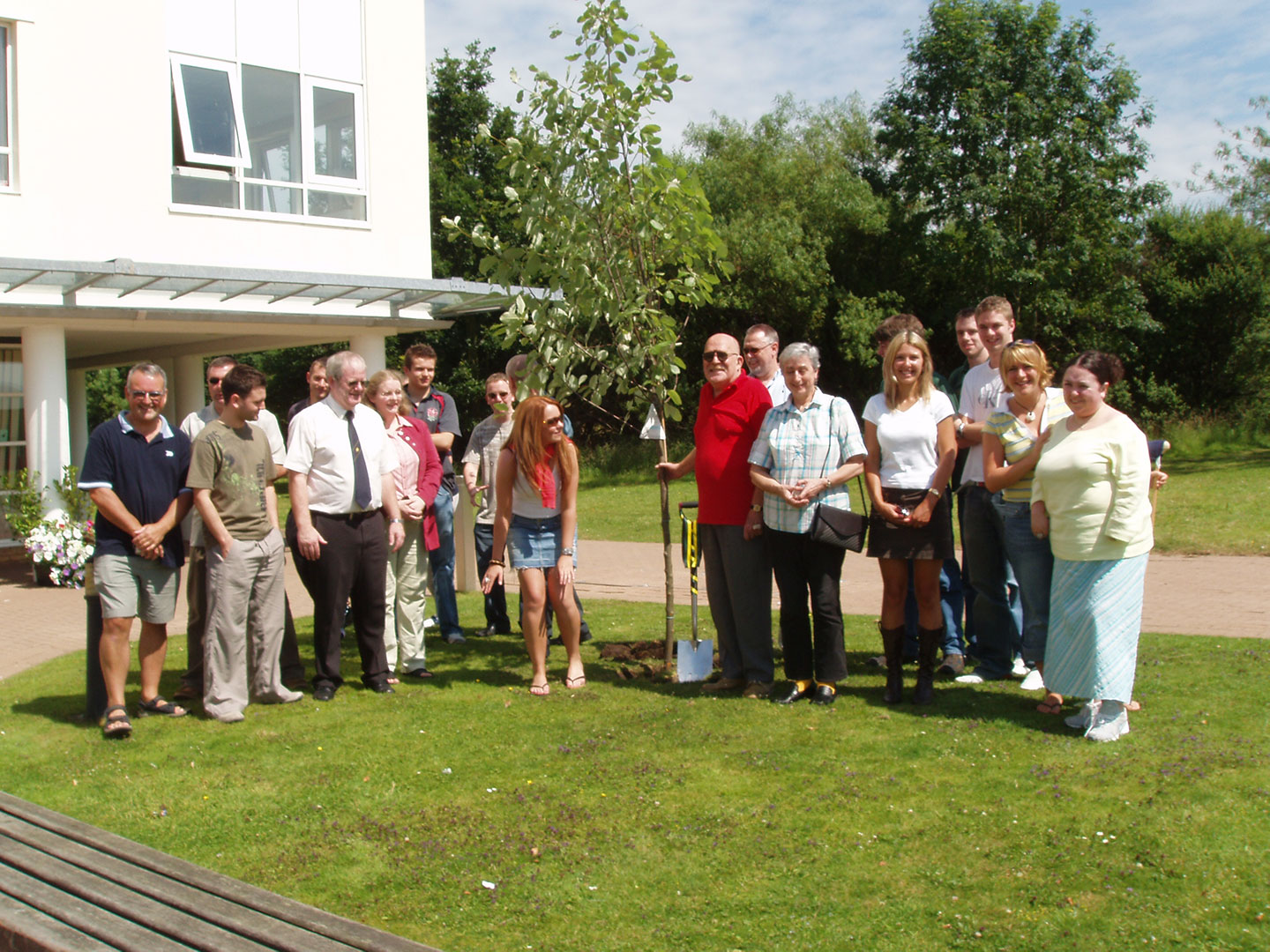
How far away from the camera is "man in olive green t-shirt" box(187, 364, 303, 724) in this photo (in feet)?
21.3

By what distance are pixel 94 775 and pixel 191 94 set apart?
11.4 m

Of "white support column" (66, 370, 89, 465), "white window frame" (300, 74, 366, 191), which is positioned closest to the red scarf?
"white window frame" (300, 74, 366, 191)

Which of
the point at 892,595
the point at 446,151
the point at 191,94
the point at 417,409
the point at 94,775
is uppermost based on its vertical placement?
the point at 446,151

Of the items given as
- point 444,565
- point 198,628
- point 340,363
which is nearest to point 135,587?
point 198,628

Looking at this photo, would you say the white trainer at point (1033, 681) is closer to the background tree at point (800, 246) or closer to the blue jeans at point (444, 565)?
the blue jeans at point (444, 565)

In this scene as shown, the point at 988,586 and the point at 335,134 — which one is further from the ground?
the point at 335,134

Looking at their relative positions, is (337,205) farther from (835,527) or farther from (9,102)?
(835,527)

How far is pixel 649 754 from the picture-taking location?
566 centimetres

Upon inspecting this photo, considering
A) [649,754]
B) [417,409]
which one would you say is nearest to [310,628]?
[417,409]

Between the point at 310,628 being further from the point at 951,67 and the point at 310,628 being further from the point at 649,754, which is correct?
the point at 951,67

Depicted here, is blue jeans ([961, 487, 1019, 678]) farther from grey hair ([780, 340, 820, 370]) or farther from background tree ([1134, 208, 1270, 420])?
background tree ([1134, 208, 1270, 420])

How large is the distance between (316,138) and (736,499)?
37.2ft

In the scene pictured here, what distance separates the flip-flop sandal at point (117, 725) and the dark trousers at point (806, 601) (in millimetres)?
3696

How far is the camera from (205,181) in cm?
1462
